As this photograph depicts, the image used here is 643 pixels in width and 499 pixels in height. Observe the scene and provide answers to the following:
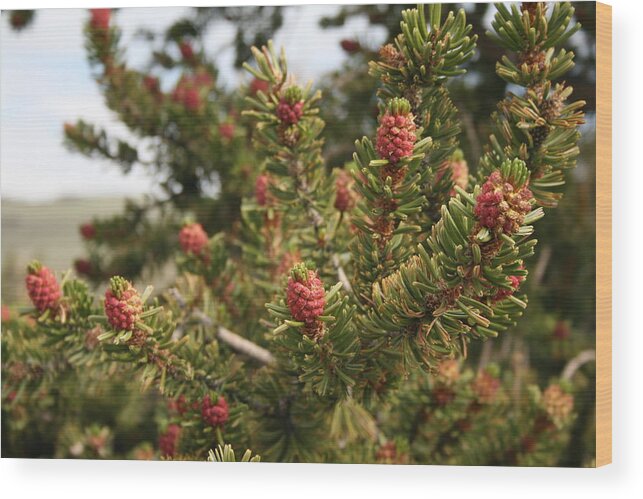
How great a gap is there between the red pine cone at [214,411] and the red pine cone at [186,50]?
859 millimetres

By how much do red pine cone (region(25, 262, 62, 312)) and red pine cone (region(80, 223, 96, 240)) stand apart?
0.66m

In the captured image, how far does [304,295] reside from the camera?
761 mm

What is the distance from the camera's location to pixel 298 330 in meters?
0.79

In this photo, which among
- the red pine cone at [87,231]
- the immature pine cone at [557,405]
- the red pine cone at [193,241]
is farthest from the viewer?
the red pine cone at [87,231]

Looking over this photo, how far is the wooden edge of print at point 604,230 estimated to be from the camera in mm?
1427

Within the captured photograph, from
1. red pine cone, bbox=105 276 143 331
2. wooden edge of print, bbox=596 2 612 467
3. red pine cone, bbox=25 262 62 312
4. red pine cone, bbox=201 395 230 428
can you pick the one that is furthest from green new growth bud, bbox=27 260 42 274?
wooden edge of print, bbox=596 2 612 467

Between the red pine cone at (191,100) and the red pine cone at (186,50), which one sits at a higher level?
the red pine cone at (186,50)

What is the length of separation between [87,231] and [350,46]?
2.07 ft

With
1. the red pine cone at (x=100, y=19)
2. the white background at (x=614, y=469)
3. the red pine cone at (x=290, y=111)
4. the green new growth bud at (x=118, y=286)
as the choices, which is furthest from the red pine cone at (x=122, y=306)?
the red pine cone at (x=100, y=19)

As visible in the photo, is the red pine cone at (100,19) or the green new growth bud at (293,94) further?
the red pine cone at (100,19)

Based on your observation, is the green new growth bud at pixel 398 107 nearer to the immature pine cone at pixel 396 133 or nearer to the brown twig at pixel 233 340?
the immature pine cone at pixel 396 133

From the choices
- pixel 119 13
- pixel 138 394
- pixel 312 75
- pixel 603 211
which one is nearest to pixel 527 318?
pixel 603 211

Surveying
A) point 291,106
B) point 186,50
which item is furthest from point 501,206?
point 186,50

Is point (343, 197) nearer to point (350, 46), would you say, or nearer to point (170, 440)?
point (170, 440)
